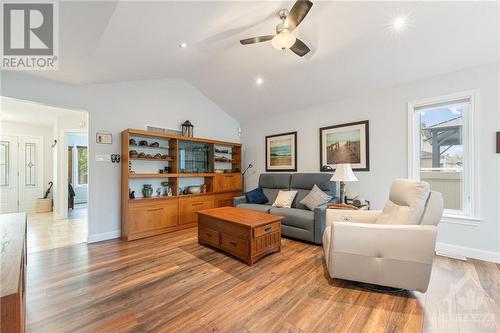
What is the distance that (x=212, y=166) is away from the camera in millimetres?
4852

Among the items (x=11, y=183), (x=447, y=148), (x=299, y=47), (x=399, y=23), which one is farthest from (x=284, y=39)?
(x=11, y=183)

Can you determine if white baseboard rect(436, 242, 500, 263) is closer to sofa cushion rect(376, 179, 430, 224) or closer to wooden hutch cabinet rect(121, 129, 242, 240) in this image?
sofa cushion rect(376, 179, 430, 224)

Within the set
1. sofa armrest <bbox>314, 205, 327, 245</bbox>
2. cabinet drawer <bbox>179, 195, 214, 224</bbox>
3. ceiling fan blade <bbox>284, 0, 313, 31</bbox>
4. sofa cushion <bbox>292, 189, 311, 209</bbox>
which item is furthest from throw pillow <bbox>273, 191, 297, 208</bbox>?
ceiling fan blade <bbox>284, 0, 313, 31</bbox>

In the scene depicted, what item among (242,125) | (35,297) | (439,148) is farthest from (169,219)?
(439,148)

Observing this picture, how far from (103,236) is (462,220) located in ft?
17.3

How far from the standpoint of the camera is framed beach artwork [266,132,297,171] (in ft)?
15.3

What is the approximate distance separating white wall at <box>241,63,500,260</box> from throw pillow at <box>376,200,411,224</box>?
1.28 m

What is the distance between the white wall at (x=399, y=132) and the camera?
2.67 metres

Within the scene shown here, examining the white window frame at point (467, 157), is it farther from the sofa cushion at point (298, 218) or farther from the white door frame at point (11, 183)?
the white door frame at point (11, 183)

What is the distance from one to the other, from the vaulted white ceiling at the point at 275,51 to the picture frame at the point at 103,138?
0.83m

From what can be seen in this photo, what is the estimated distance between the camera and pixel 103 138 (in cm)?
359

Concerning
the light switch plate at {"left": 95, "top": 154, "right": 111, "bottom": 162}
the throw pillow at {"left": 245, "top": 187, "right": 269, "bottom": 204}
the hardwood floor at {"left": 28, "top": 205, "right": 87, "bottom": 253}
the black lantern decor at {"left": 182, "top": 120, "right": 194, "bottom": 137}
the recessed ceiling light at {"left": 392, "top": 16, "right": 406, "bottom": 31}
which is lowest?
the hardwood floor at {"left": 28, "top": 205, "right": 87, "bottom": 253}

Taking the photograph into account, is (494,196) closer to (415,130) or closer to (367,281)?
(415,130)

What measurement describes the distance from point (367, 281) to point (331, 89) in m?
3.03
